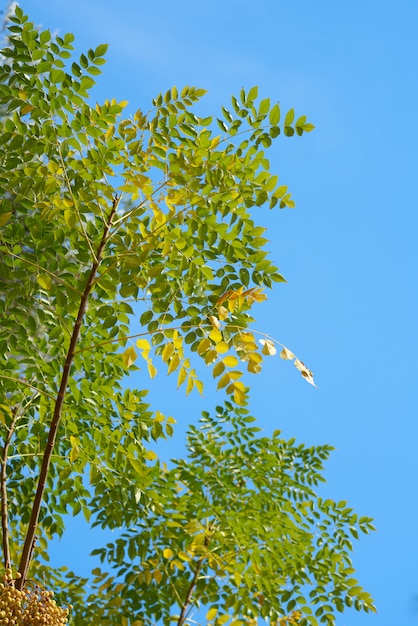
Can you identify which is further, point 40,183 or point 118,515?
point 118,515

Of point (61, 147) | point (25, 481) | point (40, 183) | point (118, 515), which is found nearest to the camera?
point (40, 183)

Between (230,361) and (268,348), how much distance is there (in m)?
0.08

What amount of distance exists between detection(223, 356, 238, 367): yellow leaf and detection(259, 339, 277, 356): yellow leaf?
62 millimetres

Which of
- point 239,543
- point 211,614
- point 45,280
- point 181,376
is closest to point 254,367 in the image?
point 181,376

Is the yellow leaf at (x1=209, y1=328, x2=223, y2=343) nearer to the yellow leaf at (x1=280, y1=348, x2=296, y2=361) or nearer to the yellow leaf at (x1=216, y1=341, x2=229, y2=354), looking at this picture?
the yellow leaf at (x1=216, y1=341, x2=229, y2=354)

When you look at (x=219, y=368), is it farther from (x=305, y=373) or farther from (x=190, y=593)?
(x=190, y=593)

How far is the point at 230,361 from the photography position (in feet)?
4.93

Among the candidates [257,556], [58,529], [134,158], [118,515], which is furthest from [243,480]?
[134,158]

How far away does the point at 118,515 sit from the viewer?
2061 millimetres

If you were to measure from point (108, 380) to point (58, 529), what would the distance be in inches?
21.3

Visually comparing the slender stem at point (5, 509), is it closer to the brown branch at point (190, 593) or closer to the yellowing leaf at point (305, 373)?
the yellowing leaf at point (305, 373)

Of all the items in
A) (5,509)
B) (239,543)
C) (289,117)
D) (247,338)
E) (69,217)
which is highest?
(289,117)

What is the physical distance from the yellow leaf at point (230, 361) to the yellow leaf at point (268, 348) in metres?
0.06

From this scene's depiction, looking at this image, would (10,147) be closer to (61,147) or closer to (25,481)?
(61,147)
